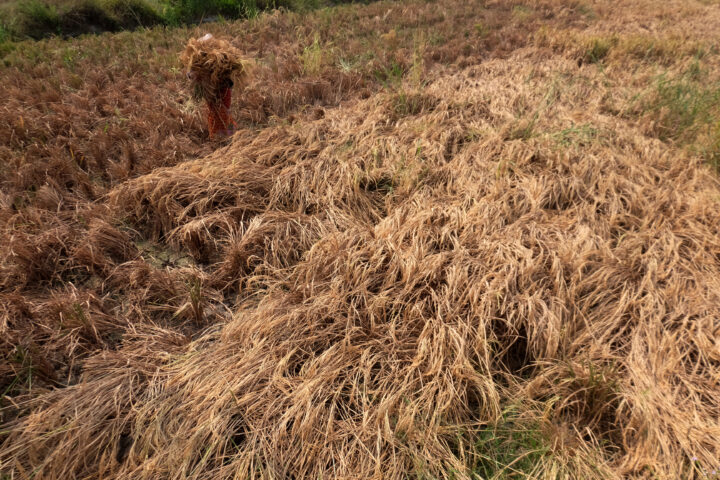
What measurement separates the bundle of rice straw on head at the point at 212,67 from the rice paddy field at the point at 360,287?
18.4 inches

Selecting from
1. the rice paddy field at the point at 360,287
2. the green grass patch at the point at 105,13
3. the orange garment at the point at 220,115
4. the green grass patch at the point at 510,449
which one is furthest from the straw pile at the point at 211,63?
the green grass patch at the point at 105,13

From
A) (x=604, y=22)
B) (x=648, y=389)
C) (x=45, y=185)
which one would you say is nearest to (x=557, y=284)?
(x=648, y=389)

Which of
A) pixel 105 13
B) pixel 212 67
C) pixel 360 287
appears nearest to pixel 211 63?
→ pixel 212 67

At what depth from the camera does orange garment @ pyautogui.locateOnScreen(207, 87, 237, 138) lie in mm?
3543

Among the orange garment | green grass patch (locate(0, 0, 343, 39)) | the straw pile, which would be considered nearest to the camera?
the straw pile

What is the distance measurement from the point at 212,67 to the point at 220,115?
0.58m

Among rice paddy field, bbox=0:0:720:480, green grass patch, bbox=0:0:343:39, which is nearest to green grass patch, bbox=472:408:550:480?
rice paddy field, bbox=0:0:720:480

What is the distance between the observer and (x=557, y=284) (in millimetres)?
2262

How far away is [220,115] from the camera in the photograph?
3662mm

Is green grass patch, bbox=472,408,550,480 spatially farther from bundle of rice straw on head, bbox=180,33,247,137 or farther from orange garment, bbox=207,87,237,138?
orange garment, bbox=207,87,237,138

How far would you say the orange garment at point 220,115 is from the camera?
3543 mm

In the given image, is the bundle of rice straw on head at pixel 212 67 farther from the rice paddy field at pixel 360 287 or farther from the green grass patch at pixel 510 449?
the green grass patch at pixel 510 449

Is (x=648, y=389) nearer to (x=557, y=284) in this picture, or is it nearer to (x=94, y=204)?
(x=557, y=284)

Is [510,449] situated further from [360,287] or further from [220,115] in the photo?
[220,115]
